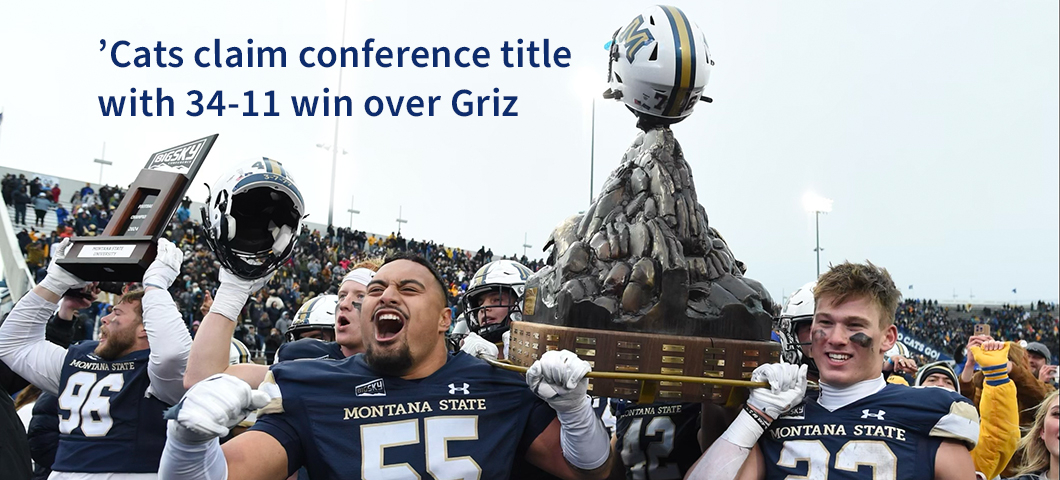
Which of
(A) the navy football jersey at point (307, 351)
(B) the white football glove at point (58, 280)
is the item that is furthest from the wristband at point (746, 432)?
(B) the white football glove at point (58, 280)

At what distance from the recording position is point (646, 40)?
8.18 ft

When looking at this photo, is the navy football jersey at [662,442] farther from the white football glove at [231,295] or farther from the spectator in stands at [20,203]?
the spectator in stands at [20,203]

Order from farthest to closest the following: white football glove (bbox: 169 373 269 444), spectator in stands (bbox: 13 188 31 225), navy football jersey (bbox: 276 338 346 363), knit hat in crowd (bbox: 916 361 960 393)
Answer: spectator in stands (bbox: 13 188 31 225), knit hat in crowd (bbox: 916 361 960 393), navy football jersey (bbox: 276 338 346 363), white football glove (bbox: 169 373 269 444)

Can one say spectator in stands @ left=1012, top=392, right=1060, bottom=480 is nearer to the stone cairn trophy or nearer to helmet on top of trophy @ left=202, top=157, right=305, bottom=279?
the stone cairn trophy

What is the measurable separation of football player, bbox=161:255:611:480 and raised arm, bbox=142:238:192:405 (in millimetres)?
1065

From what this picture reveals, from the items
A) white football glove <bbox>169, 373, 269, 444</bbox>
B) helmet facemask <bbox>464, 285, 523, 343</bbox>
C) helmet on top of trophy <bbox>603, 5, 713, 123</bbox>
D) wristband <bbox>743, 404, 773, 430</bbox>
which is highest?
helmet on top of trophy <bbox>603, 5, 713, 123</bbox>

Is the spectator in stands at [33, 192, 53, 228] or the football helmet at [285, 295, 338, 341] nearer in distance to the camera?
the football helmet at [285, 295, 338, 341]

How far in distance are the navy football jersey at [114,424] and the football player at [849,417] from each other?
2.60 m

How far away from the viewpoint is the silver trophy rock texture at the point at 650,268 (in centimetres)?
231

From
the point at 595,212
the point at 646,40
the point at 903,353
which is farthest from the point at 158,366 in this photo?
the point at 903,353

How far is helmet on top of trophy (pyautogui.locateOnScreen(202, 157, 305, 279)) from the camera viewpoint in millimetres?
2488

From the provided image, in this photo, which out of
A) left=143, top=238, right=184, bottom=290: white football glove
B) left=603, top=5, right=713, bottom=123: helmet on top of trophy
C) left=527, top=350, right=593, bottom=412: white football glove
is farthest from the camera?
left=143, top=238, right=184, bottom=290: white football glove

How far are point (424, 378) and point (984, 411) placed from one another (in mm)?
2465

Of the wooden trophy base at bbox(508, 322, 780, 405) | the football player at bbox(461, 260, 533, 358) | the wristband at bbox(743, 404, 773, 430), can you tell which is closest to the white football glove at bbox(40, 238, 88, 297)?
the football player at bbox(461, 260, 533, 358)
